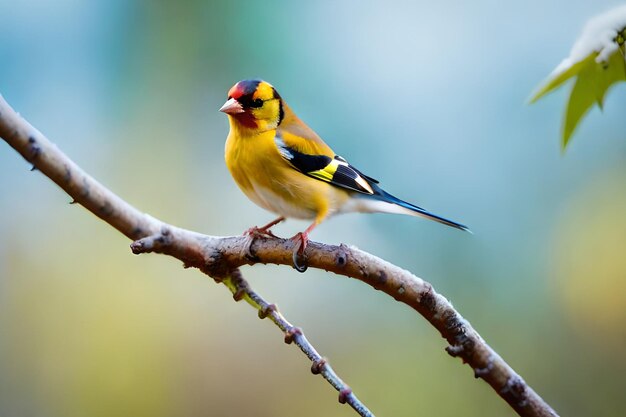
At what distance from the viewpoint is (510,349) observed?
4.45 feet

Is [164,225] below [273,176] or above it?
below

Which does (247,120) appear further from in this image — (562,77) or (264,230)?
(562,77)

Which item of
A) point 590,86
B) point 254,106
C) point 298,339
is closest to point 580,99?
point 590,86

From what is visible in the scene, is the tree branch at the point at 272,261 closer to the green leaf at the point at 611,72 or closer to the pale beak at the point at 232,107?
the pale beak at the point at 232,107

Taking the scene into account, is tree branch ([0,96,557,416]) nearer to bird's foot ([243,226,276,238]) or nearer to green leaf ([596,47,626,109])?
bird's foot ([243,226,276,238])

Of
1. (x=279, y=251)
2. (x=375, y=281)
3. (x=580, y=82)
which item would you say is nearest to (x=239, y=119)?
(x=279, y=251)

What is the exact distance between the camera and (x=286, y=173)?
835 millimetres

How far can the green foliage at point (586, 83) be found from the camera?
1.54 feet

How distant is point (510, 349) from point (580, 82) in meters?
0.97

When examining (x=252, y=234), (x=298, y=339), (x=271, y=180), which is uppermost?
(x=271, y=180)

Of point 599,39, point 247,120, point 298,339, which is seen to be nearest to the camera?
point 599,39

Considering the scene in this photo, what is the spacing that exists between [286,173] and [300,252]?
18 cm

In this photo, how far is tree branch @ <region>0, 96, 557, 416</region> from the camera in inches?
20.9

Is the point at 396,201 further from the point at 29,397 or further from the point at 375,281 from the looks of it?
the point at 29,397
